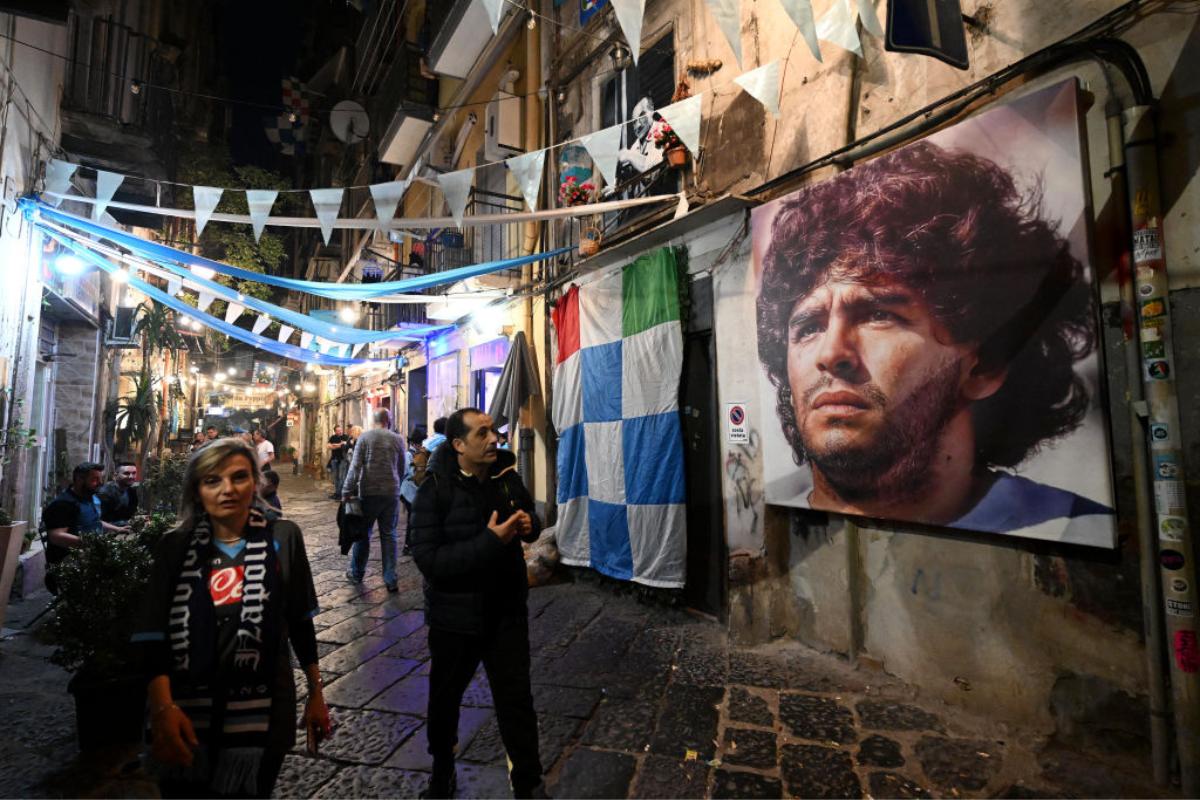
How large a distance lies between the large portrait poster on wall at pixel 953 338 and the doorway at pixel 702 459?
3.47ft

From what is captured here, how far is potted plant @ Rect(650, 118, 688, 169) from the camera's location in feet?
20.1

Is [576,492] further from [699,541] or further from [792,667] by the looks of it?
[792,667]

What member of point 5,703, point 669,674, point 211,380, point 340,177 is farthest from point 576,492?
point 211,380

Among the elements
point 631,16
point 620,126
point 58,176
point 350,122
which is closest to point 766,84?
point 620,126

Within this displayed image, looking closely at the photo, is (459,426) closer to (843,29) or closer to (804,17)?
(804,17)

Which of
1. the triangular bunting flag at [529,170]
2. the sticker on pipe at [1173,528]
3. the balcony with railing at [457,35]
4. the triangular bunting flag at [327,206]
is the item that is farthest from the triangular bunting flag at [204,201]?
the sticker on pipe at [1173,528]

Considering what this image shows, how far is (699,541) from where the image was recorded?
6008 mm

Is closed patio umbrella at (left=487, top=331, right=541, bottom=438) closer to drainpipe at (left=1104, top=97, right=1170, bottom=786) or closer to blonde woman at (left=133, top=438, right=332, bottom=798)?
blonde woman at (left=133, top=438, right=332, bottom=798)

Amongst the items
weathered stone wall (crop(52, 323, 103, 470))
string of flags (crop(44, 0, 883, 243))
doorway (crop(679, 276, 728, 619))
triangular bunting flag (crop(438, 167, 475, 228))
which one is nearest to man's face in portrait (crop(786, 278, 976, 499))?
doorway (crop(679, 276, 728, 619))

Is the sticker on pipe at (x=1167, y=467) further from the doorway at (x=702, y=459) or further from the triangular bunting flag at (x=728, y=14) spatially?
the doorway at (x=702, y=459)

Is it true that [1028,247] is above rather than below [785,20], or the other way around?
below

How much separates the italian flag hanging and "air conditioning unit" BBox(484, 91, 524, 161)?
3631 mm

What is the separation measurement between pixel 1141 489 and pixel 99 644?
5.84 metres

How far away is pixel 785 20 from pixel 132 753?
7127 millimetres
